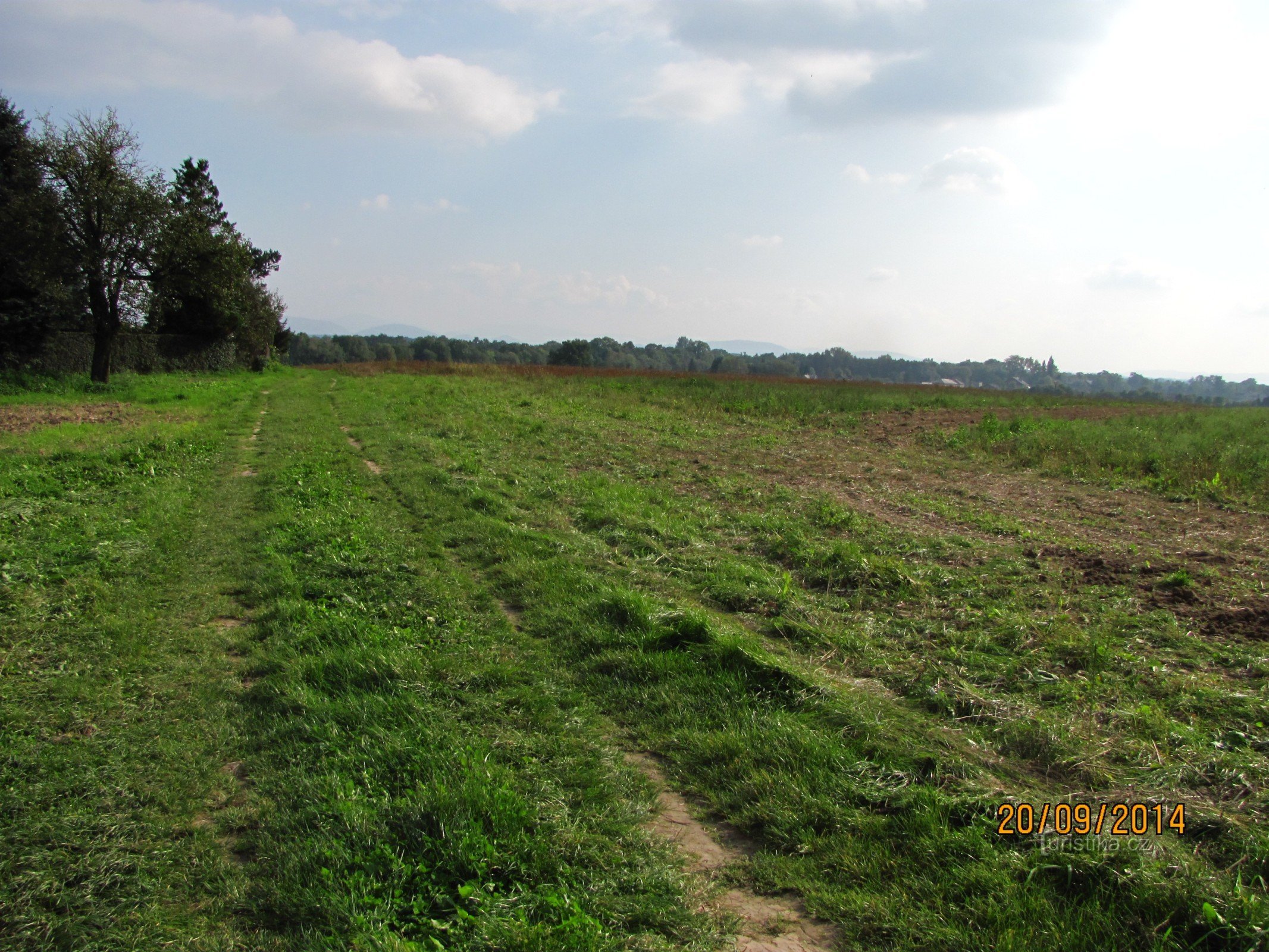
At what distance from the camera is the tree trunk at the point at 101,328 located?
904 inches

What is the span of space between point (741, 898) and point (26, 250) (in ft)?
93.4

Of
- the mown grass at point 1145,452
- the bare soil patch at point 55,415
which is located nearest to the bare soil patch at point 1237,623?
the mown grass at point 1145,452

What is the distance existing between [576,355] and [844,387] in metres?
43.2

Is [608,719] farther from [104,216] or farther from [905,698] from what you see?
[104,216]

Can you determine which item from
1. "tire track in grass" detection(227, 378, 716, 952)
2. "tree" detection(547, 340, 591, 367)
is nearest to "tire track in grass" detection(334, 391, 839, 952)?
"tire track in grass" detection(227, 378, 716, 952)

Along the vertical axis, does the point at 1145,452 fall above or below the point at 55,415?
above

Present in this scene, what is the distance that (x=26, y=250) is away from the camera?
69.9ft

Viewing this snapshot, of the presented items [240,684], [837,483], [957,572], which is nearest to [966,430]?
[837,483]

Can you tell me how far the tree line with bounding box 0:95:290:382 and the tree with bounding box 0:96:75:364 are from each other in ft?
0.09

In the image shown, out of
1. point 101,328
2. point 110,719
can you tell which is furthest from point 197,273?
point 110,719

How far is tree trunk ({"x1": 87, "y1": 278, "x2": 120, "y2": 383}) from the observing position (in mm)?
22953

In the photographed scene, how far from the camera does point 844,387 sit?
38.5 meters

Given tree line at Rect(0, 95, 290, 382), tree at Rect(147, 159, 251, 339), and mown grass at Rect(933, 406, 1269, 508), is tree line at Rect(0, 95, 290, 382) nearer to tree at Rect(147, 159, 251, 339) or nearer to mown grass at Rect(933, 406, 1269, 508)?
tree at Rect(147, 159, 251, 339)

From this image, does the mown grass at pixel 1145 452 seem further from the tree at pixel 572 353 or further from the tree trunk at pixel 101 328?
the tree at pixel 572 353
